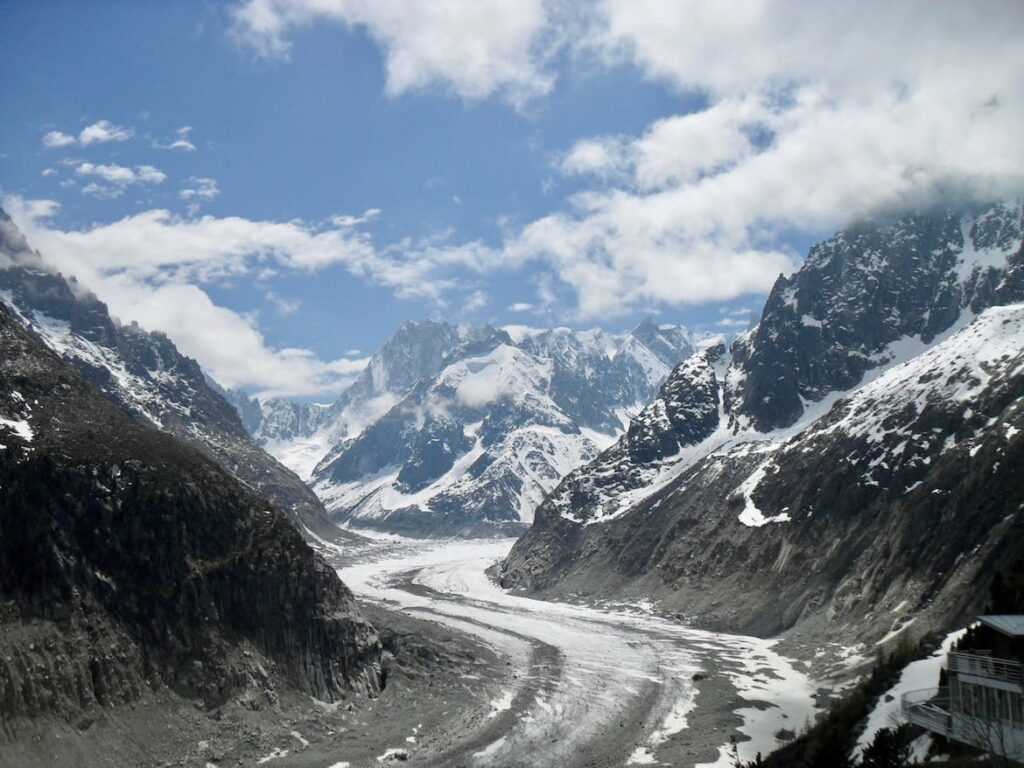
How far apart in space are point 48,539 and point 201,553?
54.0 ft

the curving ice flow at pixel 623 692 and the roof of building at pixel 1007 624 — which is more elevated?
the roof of building at pixel 1007 624

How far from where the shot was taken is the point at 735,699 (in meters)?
→ 104

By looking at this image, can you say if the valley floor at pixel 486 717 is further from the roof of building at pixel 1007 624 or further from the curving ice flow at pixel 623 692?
the roof of building at pixel 1007 624

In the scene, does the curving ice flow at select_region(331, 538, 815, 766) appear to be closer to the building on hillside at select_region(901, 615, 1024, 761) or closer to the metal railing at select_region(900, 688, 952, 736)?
the metal railing at select_region(900, 688, 952, 736)

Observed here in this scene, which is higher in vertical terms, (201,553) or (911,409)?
(911,409)

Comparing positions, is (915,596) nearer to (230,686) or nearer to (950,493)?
(950,493)

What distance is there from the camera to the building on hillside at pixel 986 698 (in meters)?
43.7

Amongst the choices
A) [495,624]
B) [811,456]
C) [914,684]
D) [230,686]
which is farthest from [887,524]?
[230,686]

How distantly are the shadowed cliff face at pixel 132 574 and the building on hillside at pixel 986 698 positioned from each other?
65252 mm

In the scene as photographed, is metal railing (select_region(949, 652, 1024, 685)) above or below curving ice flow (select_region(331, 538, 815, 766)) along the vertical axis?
above

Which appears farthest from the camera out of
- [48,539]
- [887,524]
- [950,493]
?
[887,524]

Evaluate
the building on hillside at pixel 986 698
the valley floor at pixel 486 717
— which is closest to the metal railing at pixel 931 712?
the building on hillside at pixel 986 698

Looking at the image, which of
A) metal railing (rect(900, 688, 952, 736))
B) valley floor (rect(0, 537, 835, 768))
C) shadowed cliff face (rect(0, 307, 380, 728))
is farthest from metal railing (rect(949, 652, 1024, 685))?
shadowed cliff face (rect(0, 307, 380, 728))

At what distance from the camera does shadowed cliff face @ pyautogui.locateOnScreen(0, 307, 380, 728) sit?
79688mm
